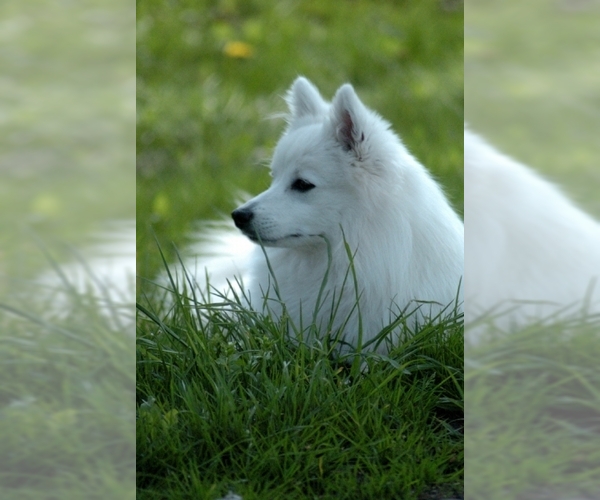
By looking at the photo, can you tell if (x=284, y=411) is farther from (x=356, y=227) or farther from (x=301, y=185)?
(x=301, y=185)

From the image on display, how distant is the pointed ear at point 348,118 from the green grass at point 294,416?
88 cm

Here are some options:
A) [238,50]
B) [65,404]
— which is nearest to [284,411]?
[65,404]

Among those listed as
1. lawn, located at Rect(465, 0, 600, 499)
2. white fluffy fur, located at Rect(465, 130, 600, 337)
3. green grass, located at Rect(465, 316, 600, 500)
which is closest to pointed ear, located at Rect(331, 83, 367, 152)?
white fluffy fur, located at Rect(465, 130, 600, 337)

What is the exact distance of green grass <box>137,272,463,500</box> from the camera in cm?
246

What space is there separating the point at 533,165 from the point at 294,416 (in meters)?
1.10

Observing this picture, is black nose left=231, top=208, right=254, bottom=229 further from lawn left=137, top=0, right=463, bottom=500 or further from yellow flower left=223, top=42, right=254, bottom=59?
yellow flower left=223, top=42, right=254, bottom=59

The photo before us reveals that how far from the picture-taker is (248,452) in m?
2.51

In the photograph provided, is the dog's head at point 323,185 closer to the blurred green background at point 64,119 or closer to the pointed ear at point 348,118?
the pointed ear at point 348,118

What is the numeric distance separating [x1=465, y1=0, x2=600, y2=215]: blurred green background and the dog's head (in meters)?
1.50

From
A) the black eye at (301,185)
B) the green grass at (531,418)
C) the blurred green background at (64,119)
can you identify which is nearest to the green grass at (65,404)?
the blurred green background at (64,119)

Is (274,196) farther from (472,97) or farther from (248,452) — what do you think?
(472,97)

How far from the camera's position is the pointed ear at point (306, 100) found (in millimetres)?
3934

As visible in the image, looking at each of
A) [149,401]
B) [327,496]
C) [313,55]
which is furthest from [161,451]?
[313,55]

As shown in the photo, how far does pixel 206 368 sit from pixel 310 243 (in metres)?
0.92
